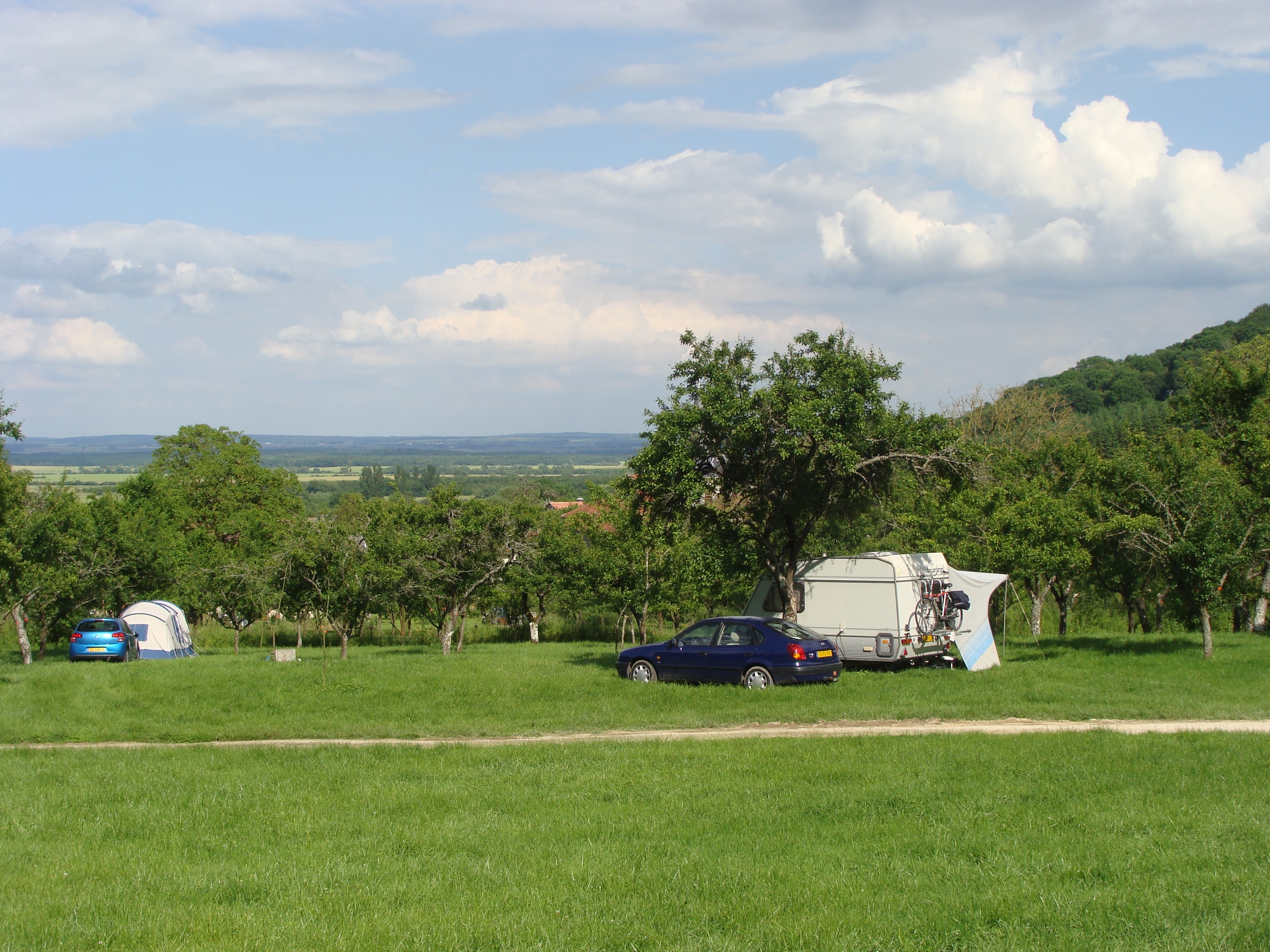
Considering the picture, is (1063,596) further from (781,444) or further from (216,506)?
(216,506)

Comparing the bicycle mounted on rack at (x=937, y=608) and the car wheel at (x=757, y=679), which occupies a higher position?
the bicycle mounted on rack at (x=937, y=608)

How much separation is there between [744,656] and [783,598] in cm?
394

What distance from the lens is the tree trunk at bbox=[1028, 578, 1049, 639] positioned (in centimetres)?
3173

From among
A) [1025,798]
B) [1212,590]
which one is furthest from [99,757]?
[1212,590]

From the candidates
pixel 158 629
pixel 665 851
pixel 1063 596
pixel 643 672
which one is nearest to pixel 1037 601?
pixel 1063 596

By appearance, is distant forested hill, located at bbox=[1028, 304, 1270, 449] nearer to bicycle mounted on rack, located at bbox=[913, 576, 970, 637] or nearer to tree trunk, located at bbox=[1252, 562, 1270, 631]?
tree trunk, located at bbox=[1252, 562, 1270, 631]

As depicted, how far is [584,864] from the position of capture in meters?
7.24

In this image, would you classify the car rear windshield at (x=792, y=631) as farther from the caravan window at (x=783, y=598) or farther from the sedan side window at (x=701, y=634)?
the caravan window at (x=783, y=598)

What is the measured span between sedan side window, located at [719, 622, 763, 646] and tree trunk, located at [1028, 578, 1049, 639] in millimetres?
16621

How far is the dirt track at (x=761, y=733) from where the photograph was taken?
13398 mm

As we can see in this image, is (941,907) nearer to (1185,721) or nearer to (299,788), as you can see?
(299,788)

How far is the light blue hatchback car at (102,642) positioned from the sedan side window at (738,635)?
19.1 meters

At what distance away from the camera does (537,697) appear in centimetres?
1800

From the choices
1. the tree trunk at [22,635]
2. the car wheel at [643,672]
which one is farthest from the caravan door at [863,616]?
the tree trunk at [22,635]
